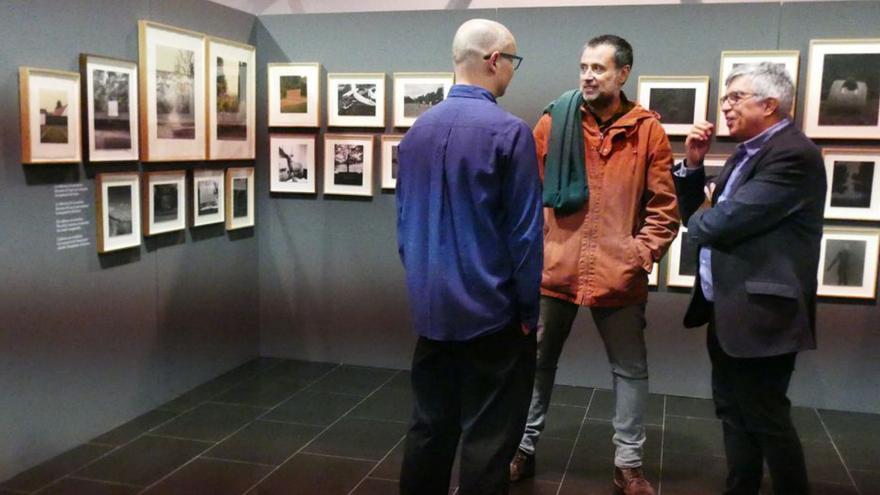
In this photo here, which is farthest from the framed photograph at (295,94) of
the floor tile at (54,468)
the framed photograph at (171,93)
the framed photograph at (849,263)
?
the framed photograph at (849,263)

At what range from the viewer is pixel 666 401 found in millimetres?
4371

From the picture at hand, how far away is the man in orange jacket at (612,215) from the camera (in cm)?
300

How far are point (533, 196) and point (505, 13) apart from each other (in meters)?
2.43

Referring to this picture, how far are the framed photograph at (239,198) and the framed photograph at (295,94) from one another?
0.38m

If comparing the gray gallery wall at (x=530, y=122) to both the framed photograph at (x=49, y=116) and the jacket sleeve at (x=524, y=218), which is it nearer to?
the framed photograph at (x=49, y=116)

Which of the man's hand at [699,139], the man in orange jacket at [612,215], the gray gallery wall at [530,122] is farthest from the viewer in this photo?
the gray gallery wall at [530,122]

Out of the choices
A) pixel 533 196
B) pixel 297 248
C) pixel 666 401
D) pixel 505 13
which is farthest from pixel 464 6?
pixel 533 196

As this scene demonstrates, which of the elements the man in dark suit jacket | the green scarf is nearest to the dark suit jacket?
the man in dark suit jacket

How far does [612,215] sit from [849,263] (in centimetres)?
186

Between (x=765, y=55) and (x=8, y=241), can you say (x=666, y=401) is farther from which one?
(x=8, y=241)

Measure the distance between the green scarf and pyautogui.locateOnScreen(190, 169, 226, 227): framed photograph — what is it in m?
2.08

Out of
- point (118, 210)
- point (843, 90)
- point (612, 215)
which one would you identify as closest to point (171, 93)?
point (118, 210)

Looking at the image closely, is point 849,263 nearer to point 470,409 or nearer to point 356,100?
point 470,409

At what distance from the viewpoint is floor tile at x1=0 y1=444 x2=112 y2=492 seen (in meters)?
3.18
